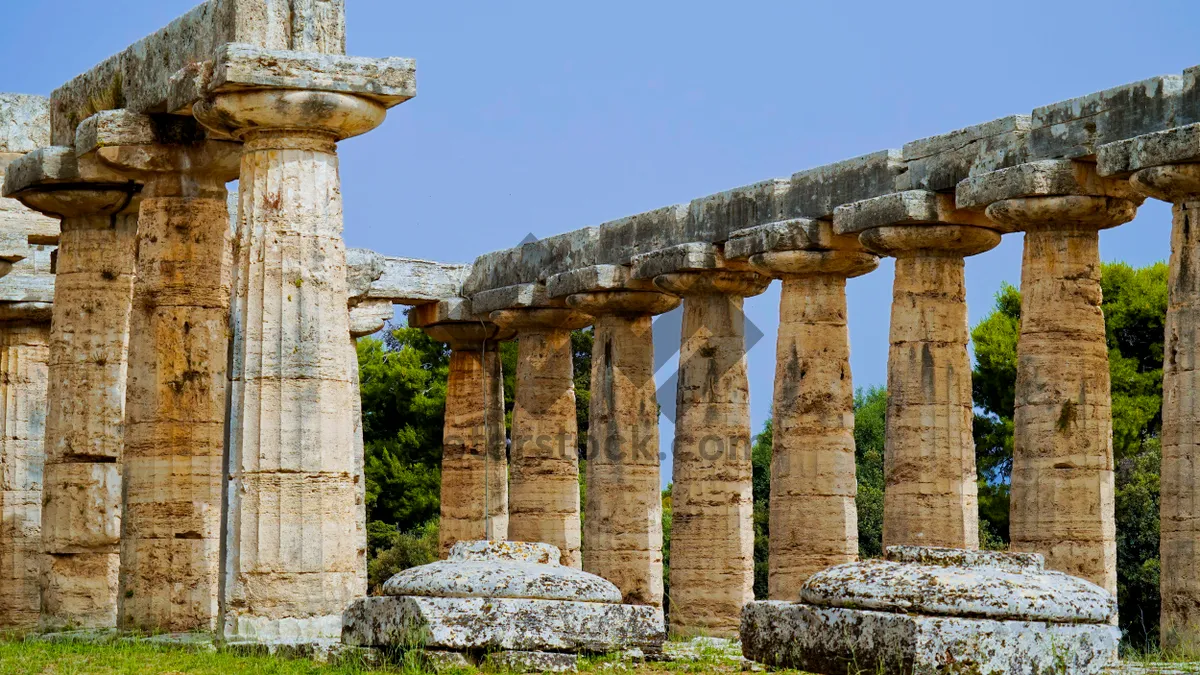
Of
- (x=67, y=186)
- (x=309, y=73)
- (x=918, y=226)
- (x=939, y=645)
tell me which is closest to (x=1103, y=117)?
(x=918, y=226)

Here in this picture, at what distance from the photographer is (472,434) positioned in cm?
4166

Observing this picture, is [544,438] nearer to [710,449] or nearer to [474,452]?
[474,452]

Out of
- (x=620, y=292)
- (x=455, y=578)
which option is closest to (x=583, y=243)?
(x=620, y=292)

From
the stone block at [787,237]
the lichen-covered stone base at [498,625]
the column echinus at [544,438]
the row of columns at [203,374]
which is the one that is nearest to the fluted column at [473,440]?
the column echinus at [544,438]

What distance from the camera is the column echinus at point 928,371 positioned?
28.1 meters

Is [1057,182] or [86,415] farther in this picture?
[86,415]

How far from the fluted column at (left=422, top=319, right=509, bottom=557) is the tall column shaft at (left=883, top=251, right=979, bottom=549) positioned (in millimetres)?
13623

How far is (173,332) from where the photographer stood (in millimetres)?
23922

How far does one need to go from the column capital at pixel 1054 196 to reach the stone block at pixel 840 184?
2.22 meters

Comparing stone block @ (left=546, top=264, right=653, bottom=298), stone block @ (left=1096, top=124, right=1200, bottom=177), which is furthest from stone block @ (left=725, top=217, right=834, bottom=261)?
stone block @ (left=1096, top=124, right=1200, bottom=177)

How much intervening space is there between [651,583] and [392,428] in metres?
30.9

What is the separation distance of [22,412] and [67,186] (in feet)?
34.4

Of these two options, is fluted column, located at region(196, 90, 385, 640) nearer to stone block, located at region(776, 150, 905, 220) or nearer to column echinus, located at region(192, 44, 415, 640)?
column echinus, located at region(192, 44, 415, 640)

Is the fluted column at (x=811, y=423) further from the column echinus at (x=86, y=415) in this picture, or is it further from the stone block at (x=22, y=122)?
the stone block at (x=22, y=122)
